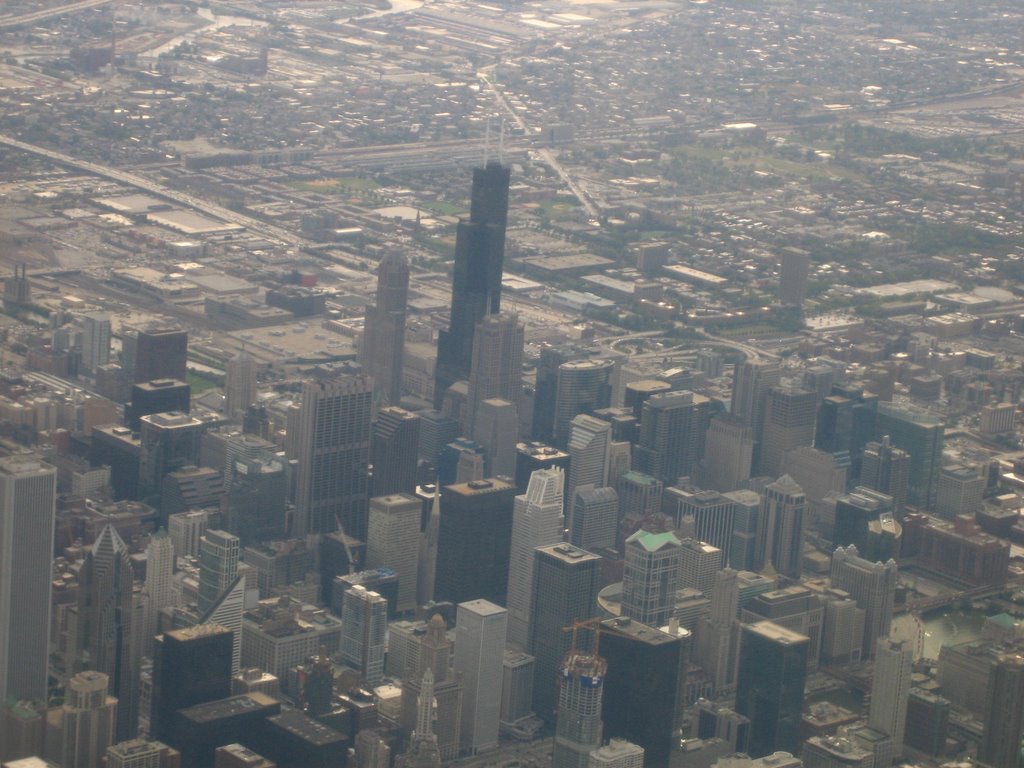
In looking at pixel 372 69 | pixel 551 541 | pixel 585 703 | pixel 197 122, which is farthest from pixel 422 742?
pixel 372 69

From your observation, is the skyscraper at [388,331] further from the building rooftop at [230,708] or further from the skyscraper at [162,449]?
the building rooftop at [230,708]

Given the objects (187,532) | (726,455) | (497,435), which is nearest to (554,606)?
(187,532)

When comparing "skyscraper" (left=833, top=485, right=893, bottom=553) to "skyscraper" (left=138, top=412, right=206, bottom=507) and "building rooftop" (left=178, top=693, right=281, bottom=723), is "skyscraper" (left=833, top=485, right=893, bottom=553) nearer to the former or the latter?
"skyscraper" (left=138, top=412, right=206, bottom=507)

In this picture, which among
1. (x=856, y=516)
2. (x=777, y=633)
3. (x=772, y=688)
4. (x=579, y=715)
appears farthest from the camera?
(x=856, y=516)

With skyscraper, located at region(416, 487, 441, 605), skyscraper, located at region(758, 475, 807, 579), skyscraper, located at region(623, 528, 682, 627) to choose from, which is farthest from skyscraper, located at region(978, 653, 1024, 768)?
skyscraper, located at region(416, 487, 441, 605)

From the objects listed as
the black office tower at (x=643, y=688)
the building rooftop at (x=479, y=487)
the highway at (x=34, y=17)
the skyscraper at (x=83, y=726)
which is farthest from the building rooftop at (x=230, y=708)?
the highway at (x=34, y=17)

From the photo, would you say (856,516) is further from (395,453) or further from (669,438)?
(395,453)
